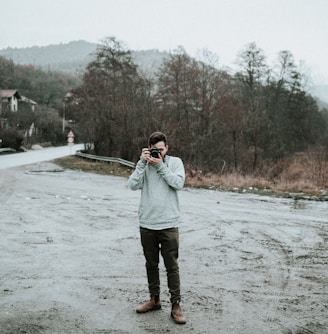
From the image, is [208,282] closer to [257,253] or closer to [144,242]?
[144,242]

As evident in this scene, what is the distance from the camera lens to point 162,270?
6.91 metres

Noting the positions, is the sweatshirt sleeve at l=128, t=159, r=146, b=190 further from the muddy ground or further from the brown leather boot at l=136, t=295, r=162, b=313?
the muddy ground

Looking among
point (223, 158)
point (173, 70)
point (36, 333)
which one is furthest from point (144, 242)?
point (173, 70)

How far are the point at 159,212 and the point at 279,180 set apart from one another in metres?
17.7

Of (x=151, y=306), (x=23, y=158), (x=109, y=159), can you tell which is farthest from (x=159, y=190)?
(x=23, y=158)

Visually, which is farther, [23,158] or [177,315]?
[23,158]

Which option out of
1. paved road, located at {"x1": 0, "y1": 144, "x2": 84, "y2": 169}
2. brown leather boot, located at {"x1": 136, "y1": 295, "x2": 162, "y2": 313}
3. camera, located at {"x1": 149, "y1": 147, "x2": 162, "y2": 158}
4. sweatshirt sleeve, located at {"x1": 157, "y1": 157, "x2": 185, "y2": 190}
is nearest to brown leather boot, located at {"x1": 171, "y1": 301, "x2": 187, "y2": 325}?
brown leather boot, located at {"x1": 136, "y1": 295, "x2": 162, "y2": 313}

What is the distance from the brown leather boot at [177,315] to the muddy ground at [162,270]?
0.22 feet

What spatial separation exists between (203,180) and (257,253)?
12974 mm

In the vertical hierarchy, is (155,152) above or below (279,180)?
above

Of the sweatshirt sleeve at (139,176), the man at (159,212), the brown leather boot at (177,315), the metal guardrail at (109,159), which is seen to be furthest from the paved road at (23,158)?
the brown leather boot at (177,315)

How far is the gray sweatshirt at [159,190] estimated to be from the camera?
5.09 metres

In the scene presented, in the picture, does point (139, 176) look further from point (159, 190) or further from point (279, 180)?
point (279, 180)

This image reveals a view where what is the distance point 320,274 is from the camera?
687cm
